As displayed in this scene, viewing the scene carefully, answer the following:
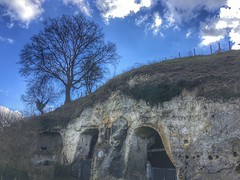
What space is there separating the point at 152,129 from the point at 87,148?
16.8 feet

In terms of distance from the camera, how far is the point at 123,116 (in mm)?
12898

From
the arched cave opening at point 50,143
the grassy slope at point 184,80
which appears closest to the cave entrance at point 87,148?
the arched cave opening at point 50,143

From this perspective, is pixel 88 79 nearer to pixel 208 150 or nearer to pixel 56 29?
pixel 56 29

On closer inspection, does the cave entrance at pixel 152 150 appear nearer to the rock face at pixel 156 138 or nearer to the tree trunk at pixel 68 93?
the rock face at pixel 156 138

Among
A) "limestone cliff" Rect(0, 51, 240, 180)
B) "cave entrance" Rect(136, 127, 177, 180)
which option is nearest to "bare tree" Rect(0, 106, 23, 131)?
"limestone cliff" Rect(0, 51, 240, 180)

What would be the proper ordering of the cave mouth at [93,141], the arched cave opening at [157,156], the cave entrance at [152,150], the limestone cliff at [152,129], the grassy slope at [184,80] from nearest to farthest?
the limestone cliff at [152,129], the grassy slope at [184,80], the cave entrance at [152,150], the arched cave opening at [157,156], the cave mouth at [93,141]

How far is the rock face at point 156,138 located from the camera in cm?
934

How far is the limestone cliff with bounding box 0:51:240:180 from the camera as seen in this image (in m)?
9.55

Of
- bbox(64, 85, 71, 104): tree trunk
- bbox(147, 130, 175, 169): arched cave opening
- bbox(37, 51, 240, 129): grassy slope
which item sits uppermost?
bbox(64, 85, 71, 104): tree trunk

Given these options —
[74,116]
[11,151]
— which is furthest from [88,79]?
[11,151]

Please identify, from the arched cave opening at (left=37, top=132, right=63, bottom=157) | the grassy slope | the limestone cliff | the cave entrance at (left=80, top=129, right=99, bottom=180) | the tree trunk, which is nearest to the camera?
the limestone cliff

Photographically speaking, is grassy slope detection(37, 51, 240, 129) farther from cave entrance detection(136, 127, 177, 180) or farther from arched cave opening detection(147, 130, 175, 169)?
arched cave opening detection(147, 130, 175, 169)

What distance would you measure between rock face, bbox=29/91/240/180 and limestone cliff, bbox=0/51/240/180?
0.03 m

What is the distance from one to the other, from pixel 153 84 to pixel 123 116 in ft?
7.32
